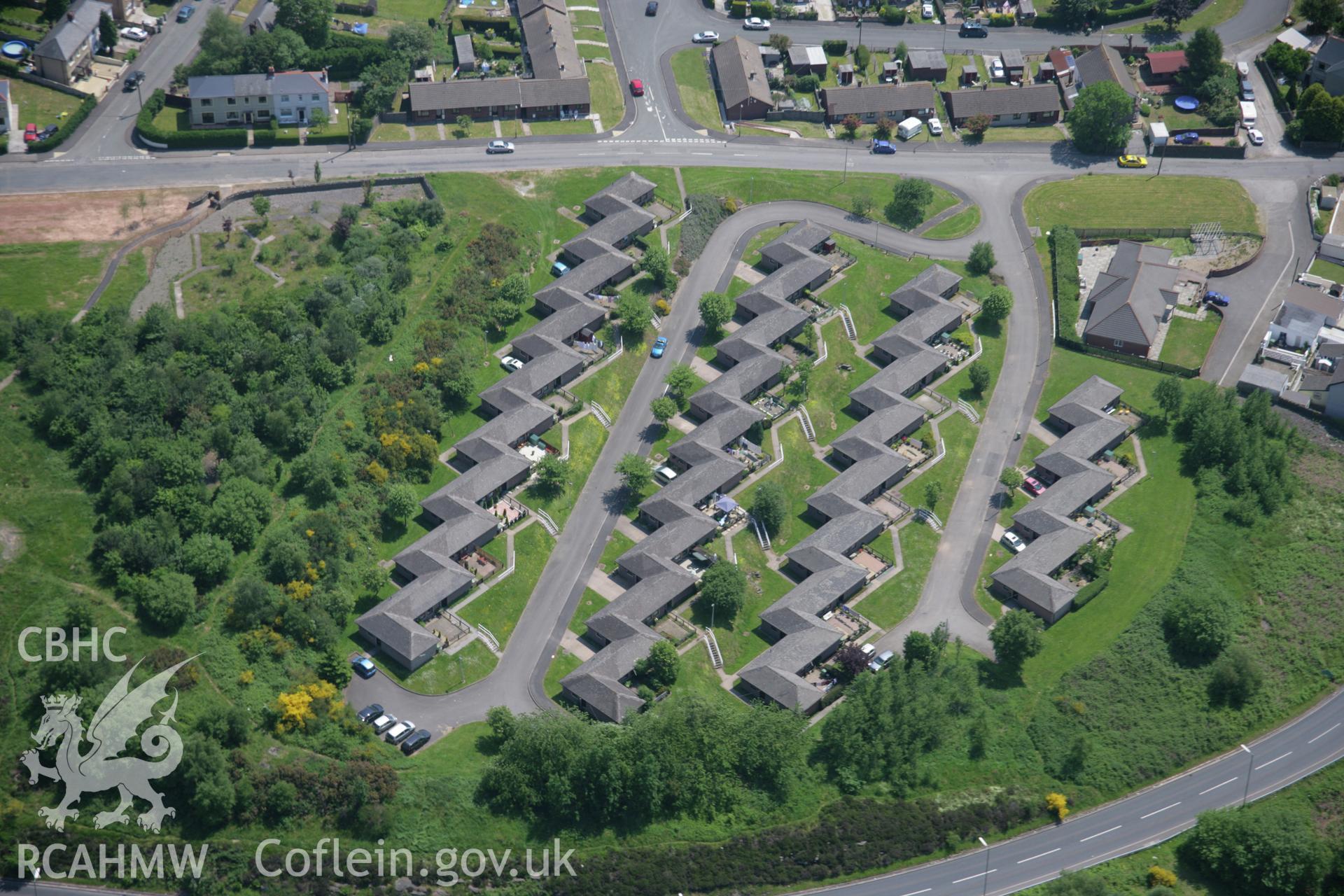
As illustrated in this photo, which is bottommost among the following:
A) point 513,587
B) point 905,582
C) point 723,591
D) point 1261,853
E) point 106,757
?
point 106,757

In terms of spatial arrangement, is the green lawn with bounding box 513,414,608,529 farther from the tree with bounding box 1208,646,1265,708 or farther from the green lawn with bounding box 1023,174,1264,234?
the green lawn with bounding box 1023,174,1264,234

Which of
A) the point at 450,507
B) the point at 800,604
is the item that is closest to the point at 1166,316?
the point at 800,604

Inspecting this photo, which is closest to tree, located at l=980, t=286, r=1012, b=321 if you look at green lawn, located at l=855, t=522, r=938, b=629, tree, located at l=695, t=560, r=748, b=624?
green lawn, located at l=855, t=522, r=938, b=629

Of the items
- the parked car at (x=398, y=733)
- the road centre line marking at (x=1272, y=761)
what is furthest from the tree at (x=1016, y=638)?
the parked car at (x=398, y=733)

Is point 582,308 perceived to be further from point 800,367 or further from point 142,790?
point 142,790

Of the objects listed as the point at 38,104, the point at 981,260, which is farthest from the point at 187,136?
the point at 981,260

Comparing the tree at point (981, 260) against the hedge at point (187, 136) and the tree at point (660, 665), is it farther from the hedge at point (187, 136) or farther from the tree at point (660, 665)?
the hedge at point (187, 136)

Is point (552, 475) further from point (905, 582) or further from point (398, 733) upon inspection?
point (905, 582)
